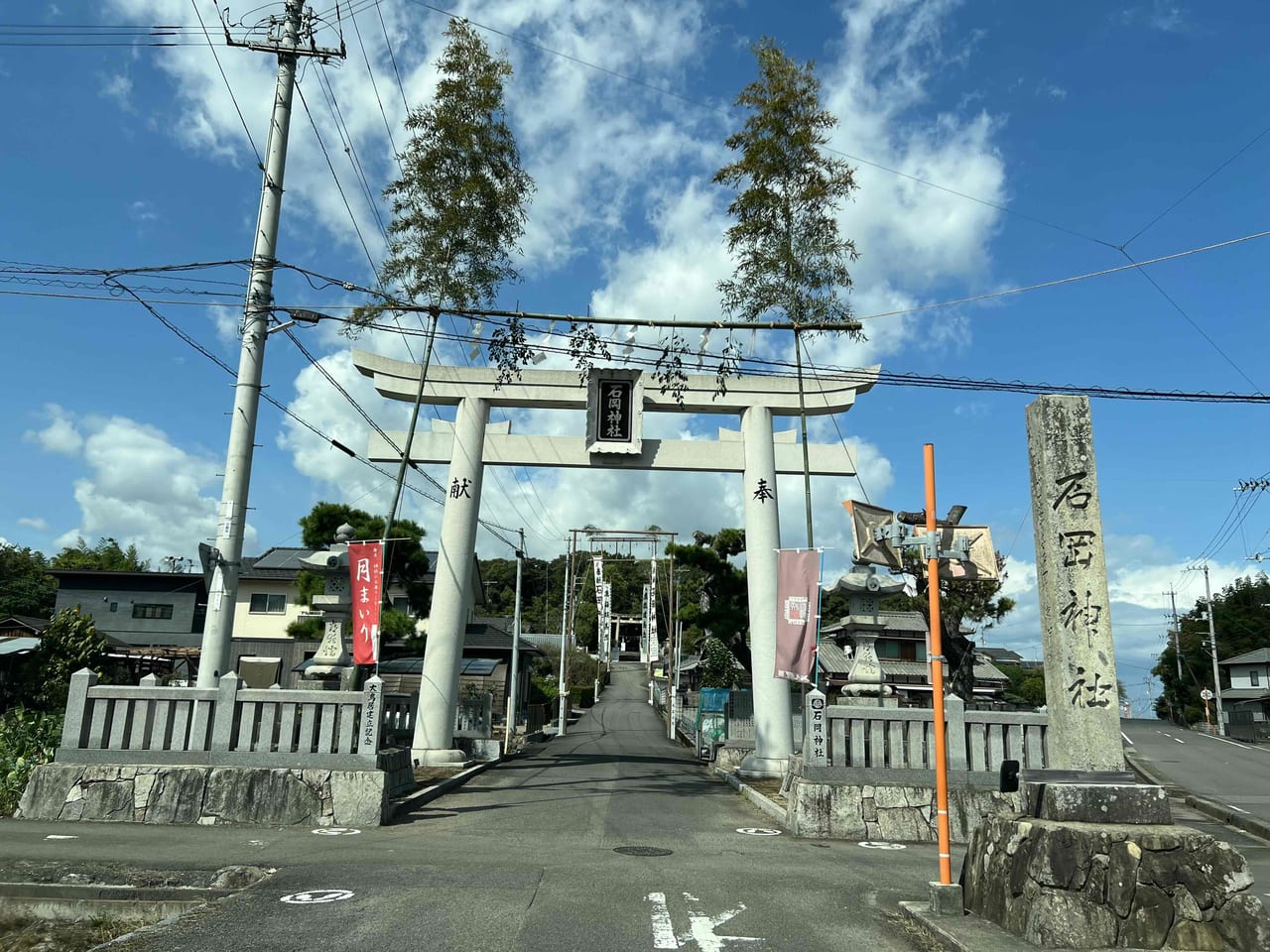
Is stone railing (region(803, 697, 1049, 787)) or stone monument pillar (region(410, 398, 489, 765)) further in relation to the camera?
stone monument pillar (region(410, 398, 489, 765))

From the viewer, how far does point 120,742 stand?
34.8ft

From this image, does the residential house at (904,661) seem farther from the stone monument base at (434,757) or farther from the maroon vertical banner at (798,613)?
the maroon vertical banner at (798,613)

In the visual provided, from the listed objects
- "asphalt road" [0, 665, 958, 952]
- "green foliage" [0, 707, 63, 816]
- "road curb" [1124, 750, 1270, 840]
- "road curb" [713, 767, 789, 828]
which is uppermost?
"green foliage" [0, 707, 63, 816]

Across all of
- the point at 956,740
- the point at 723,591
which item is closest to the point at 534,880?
the point at 956,740

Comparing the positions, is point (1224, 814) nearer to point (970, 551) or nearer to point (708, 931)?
point (970, 551)

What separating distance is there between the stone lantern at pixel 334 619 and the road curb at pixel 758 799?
268 inches

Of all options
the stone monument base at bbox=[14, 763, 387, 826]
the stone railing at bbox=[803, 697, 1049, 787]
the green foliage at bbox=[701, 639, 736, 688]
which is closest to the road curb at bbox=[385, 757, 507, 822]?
the stone monument base at bbox=[14, 763, 387, 826]

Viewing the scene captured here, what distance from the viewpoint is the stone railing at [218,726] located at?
34.7 ft

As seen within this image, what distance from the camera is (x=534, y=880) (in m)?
7.37

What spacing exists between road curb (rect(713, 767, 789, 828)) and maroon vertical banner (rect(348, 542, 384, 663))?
21.0 feet

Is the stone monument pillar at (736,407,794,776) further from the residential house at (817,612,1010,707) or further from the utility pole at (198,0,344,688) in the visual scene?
the residential house at (817,612,1010,707)

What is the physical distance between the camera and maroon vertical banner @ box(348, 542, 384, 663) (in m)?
13.3

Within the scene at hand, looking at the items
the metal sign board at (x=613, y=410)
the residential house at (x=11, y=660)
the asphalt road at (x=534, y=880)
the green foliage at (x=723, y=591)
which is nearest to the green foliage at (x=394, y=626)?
the residential house at (x=11, y=660)

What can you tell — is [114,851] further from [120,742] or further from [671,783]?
[671,783]
